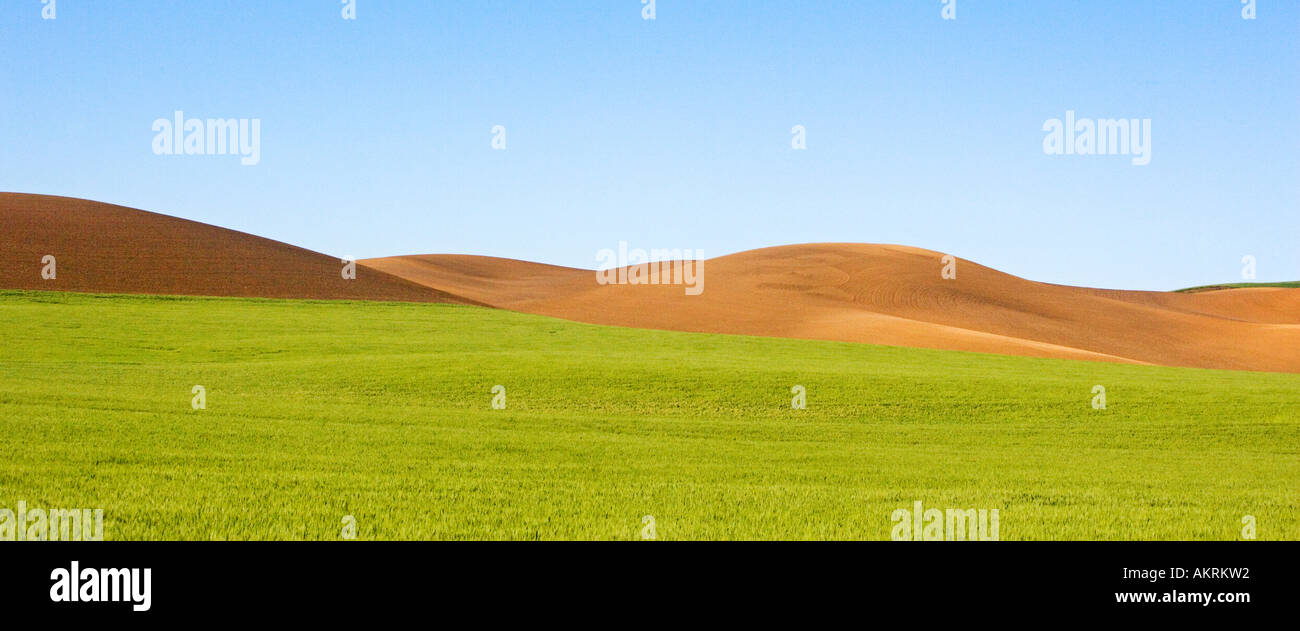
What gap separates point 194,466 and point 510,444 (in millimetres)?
6442

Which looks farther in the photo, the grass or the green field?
the grass

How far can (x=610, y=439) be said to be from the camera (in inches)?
823

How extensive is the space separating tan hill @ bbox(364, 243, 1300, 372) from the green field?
23.2 meters

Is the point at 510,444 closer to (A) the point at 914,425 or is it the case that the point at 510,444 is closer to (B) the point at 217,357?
(A) the point at 914,425

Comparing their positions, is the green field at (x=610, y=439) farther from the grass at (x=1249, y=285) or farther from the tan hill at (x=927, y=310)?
the grass at (x=1249, y=285)

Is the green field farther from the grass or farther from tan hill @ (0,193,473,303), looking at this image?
the grass

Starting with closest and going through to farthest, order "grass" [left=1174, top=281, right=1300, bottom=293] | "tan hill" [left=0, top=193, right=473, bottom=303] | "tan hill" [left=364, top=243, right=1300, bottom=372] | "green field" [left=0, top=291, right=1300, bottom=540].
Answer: "green field" [left=0, top=291, right=1300, bottom=540]
"tan hill" [left=0, top=193, right=473, bottom=303]
"tan hill" [left=364, top=243, right=1300, bottom=372]
"grass" [left=1174, top=281, right=1300, bottom=293]

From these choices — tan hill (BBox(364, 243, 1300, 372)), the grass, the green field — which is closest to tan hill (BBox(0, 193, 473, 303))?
tan hill (BBox(364, 243, 1300, 372))

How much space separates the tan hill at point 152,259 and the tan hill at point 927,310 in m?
19.4

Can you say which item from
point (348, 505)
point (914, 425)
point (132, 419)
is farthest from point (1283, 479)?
point (132, 419)

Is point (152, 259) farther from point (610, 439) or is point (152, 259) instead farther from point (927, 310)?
point (610, 439)

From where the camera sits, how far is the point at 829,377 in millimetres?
34688

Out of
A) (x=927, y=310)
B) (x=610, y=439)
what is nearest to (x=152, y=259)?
(x=927, y=310)

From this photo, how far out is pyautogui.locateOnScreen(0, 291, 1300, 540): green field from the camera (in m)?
11.0
